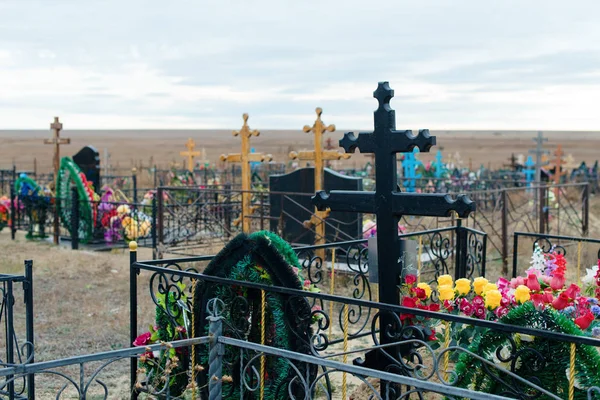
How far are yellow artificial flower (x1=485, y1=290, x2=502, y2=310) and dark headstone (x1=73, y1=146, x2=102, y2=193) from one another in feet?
47.9

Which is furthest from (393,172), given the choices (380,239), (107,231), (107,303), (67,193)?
(67,193)

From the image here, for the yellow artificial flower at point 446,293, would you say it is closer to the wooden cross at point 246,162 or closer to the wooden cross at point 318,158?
the wooden cross at point 318,158

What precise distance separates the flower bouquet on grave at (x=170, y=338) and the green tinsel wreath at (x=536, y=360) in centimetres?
189

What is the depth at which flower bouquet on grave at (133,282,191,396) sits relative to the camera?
4879mm

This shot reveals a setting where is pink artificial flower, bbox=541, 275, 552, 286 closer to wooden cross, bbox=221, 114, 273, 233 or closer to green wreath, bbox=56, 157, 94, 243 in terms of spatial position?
wooden cross, bbox=221, 114, 273, 233

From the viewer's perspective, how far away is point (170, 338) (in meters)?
5.20

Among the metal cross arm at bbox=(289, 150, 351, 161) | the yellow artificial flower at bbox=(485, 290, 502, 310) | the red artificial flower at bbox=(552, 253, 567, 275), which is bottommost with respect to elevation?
the yellow artificial flower at bbox=(485, 290, 502, 310)

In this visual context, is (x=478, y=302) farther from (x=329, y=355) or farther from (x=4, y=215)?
(x=4, y=215)

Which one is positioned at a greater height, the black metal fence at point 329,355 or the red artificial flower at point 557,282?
the red artificial flower at point 557,282

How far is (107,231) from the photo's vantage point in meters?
15.6

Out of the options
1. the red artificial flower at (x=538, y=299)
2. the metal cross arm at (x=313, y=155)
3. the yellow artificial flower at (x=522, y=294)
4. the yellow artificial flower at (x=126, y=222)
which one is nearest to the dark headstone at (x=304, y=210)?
the metal cross arm at (x=313, y=155)

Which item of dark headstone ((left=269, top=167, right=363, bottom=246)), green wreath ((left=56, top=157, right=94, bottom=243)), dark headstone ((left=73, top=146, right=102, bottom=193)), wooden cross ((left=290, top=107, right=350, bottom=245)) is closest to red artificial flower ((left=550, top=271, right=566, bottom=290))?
dark headstone ((left=269, top=167, right=363, bottom=246))

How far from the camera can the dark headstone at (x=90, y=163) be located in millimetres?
17891

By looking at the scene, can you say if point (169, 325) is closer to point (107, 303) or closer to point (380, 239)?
point (380, 239)
